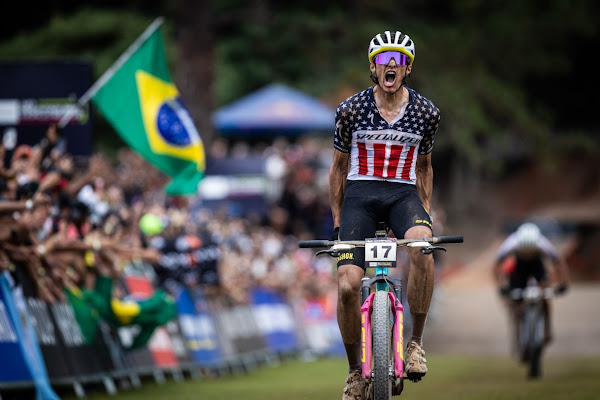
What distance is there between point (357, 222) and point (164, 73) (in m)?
6.90

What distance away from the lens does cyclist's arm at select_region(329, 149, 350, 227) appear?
32.1ft

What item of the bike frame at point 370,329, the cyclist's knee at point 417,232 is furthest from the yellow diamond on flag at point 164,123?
the bike frame at point 370,329

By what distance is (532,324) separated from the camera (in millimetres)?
→ 17469

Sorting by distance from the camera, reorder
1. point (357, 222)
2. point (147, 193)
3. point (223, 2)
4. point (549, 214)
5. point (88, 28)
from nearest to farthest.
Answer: point (357, 222) < point (147, 193) < point (88, 28) < point (223, 2) < point (549, 214)

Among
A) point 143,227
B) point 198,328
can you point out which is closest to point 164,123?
point 143,227

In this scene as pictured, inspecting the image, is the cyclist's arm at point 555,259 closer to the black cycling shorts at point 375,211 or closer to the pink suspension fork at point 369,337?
the black cycling shorts at point 375,211

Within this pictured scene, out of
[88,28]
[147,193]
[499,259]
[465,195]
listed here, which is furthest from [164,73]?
[465,195]

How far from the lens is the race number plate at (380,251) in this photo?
8.97 m

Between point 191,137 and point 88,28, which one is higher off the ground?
point 88,28

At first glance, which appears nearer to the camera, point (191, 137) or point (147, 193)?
point (191, 137)

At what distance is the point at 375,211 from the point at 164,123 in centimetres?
645

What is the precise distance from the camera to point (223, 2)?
3472cm

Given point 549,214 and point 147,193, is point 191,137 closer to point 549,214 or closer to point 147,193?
point 147,193

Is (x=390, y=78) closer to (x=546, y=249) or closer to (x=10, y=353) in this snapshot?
(x=10, y=353)
